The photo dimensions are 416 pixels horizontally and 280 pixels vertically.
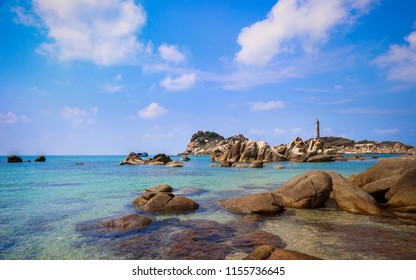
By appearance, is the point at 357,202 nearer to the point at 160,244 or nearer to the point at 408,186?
the point at 408,186

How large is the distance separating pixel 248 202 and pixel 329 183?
4864mm

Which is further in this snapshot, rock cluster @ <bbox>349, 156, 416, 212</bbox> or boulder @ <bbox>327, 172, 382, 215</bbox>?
rock cluster @ <bbox>349, 156, 416, 212</bbox>

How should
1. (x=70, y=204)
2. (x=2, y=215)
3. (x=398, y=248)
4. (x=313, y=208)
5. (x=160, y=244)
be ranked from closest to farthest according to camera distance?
(x=398, y=248), (x=160, y=244), (x=2, y=215), (x=313, y=208), (x=70, y=204)

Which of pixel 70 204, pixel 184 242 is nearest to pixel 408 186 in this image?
pixel 184 242

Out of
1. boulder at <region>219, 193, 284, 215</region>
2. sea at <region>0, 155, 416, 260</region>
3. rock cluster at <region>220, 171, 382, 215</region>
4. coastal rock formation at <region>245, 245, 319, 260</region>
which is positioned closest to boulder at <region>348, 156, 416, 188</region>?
rock cluster at <region>220, 171, 382, 215</region>

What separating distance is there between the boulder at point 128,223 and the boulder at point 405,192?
491 inches

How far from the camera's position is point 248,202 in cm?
1243

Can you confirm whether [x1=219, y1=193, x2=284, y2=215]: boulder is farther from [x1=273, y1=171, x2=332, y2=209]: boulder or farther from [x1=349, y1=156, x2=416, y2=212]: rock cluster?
[x1=349, y1=156, x2=416, y2=212]: rock cluster

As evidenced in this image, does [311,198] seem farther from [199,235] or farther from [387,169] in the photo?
[387,169]

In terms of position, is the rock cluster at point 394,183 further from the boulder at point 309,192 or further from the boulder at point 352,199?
the boulder at point 309,192

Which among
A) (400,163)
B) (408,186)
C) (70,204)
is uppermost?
(400,163)

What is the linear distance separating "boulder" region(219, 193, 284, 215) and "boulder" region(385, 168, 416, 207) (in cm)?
600

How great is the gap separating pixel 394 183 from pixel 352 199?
11.4 ft

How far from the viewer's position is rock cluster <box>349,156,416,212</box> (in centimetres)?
1216
